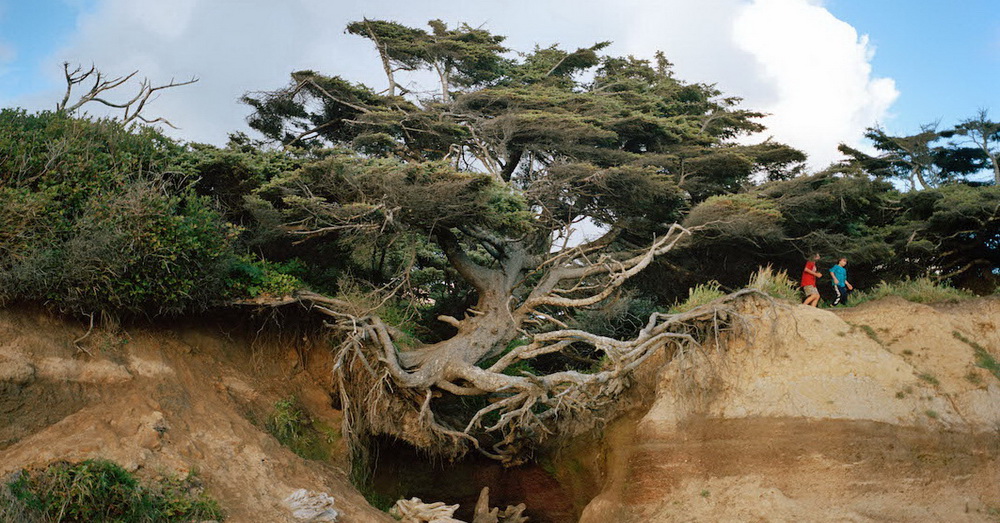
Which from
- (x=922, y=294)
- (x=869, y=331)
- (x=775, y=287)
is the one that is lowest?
(x=869, y=331)

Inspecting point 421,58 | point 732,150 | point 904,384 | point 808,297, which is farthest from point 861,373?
point 421,58

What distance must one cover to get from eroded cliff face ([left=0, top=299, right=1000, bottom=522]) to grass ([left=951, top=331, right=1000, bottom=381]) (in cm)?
6

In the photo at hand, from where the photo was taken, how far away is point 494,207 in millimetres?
14453

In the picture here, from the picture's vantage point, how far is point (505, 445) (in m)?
16.1

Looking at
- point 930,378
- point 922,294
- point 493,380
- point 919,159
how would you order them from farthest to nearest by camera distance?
point 919,159
point 922,294
point 493,380
point 930,378

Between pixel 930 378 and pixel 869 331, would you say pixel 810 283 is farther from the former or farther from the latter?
pixel 930 378

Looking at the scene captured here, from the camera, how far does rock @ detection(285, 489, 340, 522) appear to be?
467 inches

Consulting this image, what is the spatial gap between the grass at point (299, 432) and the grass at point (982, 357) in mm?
11891

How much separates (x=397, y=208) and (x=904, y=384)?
31.3 ft

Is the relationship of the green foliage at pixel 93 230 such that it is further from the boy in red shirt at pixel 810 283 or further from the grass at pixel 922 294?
the grass at pixel 922 294

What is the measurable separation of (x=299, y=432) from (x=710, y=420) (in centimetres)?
785

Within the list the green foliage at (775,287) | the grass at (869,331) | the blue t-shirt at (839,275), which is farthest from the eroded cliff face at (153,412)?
the blue t-shirt at (839,275)

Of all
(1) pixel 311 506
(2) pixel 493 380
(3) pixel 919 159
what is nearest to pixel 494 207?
(2) pixel 493 380

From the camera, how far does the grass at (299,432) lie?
1402 cm
